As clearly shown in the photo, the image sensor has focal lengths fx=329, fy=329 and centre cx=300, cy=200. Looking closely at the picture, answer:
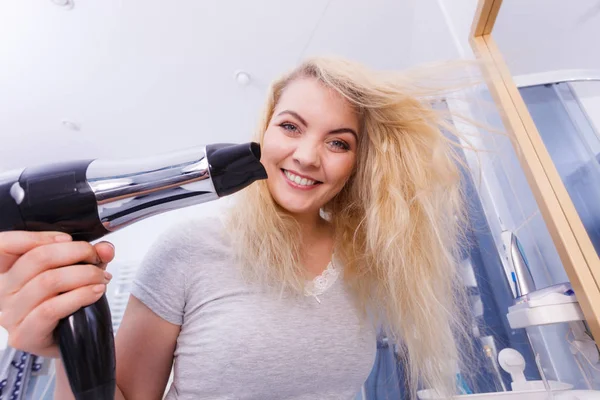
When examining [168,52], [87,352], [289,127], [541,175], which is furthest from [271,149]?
[168,52]

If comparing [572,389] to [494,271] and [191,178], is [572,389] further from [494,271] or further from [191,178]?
[191,178]

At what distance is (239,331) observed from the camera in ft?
1.72

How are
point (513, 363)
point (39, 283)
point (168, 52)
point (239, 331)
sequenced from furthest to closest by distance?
point (168, 52)
point (513, 363)
point (239, 331)
point (39, 283)

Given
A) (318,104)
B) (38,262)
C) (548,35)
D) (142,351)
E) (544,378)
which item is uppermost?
(548,35)

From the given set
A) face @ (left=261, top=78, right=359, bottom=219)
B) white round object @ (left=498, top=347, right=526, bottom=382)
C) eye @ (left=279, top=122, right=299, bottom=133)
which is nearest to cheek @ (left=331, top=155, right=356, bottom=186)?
face @ (left=261, top=78, right=359, bottom=219)

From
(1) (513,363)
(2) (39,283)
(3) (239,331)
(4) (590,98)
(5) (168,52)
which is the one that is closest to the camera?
(2) (39,283)

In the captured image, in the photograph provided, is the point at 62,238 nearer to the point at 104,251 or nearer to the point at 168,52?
the point at 104,251

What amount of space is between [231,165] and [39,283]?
0.21 metres

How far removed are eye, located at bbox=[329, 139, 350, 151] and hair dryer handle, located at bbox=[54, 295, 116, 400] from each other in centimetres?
50

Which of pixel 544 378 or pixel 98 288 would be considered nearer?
pixel 98 288

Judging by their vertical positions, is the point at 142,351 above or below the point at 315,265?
below

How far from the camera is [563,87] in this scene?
26.6 inches

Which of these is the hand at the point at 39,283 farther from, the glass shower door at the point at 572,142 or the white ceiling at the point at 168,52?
the white ceiling at the point at 168,52

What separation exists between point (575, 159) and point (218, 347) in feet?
2.50
